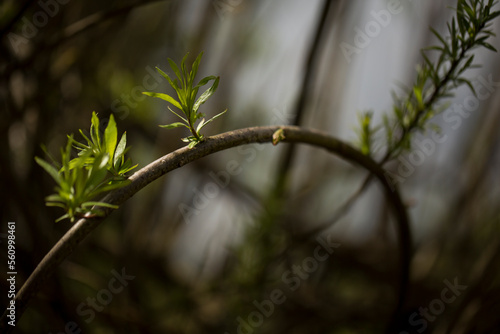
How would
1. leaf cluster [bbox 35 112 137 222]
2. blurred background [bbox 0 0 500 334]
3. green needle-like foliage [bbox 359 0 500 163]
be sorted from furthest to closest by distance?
blurred background [bbox 0 0 500 334], green needle-like foliage [bbox 359 0 500 163], leaf cluster [bbox 35 112 137 222]

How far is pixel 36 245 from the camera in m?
0.61

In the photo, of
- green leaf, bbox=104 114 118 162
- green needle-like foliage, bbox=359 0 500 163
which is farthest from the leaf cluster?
green needle-like foliage, bbox=359 0 500 163

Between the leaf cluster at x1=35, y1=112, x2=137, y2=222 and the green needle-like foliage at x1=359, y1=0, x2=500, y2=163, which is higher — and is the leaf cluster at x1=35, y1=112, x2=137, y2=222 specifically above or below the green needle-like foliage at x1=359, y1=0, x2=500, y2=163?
above

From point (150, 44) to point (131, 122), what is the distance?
0.26m

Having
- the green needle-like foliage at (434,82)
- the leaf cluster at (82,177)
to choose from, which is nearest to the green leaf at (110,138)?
the leaf cluster at (82,177)

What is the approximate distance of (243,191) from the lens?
906 mm

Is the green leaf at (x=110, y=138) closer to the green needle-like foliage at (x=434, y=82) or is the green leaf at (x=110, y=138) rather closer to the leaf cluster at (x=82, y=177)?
the leaf cluster at (x=82, y=177)

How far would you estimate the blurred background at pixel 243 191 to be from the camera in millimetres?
669

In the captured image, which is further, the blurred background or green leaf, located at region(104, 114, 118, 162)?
the blurred background

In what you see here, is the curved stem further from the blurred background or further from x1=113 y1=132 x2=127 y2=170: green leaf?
the blurred background

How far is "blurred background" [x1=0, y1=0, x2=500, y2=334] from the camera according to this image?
67cm

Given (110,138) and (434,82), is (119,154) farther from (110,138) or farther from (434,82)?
(434,82)

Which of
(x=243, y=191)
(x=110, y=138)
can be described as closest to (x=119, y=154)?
(x=110, y=138)

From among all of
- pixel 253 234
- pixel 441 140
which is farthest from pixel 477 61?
pixel 253 234
